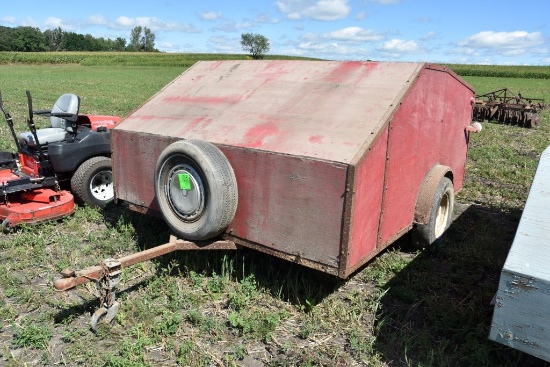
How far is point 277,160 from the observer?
3.25 metres

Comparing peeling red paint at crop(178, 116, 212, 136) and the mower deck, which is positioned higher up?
peeling red paint at crop(178, 116, 212, 136)

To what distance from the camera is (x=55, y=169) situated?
5297 millimetres

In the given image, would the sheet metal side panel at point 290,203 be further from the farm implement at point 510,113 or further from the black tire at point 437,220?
the farm implement at point 510,113

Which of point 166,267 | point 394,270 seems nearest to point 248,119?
point 166,267

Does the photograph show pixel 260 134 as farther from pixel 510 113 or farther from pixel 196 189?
pixel 510 113

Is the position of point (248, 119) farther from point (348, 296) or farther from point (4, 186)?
point (4, 186)

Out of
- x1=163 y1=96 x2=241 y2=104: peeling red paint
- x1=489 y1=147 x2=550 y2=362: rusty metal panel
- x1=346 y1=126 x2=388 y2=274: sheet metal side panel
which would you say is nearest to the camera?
x1=489 y1=147 x2=550 y2=362: rusty metal panel

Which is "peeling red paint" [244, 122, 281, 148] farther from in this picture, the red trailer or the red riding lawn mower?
the red riding lawn mower

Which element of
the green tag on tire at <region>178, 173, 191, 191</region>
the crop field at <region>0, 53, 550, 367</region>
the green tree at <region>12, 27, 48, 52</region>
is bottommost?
the crop field at <region>0, 53, 550, 367</region>

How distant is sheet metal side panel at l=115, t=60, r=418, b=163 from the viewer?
3254mm

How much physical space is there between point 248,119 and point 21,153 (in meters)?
3.55

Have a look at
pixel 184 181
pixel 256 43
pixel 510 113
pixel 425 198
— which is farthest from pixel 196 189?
pixel 256 43

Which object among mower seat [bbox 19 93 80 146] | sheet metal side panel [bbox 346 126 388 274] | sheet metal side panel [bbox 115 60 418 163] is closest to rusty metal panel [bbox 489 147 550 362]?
sheet metal side panel [bbox 346 126 388 274]

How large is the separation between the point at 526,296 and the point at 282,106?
2.22 metres
